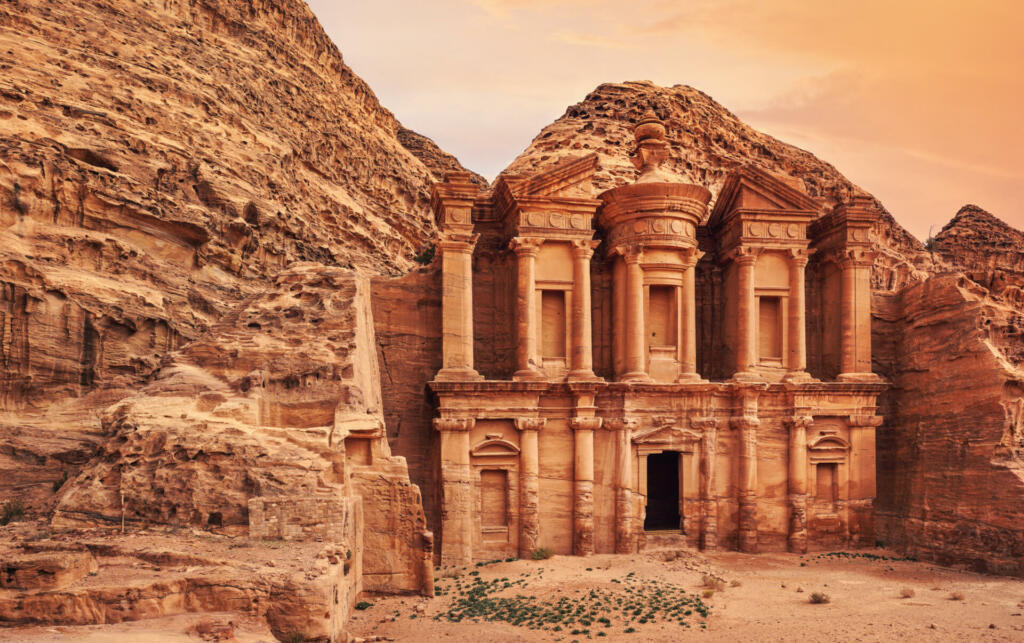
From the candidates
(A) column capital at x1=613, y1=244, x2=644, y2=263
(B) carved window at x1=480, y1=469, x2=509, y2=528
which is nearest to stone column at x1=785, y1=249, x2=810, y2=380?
(A) column capital at x1=613, y1=244, x2=644, y2=263

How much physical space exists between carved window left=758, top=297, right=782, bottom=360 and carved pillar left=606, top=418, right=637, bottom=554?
5710 millimetres

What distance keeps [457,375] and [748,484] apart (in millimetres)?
9578

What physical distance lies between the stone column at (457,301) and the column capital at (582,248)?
316cm

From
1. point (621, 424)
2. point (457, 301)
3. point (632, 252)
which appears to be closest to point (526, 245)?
point (457, 301)

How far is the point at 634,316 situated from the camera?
71.1 feet

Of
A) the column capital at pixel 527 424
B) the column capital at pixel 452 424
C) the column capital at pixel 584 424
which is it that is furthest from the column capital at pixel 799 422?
the column capital at pixel 452 424

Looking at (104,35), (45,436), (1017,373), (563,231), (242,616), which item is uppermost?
(104,35)

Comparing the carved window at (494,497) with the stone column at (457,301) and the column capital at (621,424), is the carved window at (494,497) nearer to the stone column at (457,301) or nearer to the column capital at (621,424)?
the stone column at (457,301)

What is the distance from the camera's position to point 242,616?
386 inches

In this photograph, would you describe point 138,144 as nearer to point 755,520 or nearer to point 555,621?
point 555,621

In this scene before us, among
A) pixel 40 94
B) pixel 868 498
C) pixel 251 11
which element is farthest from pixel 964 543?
pixel 251 11

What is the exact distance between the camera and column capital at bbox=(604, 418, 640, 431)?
68.3ft

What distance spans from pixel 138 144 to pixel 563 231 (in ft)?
47.2

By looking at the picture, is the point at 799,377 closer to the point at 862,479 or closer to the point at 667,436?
the point at 862,479
